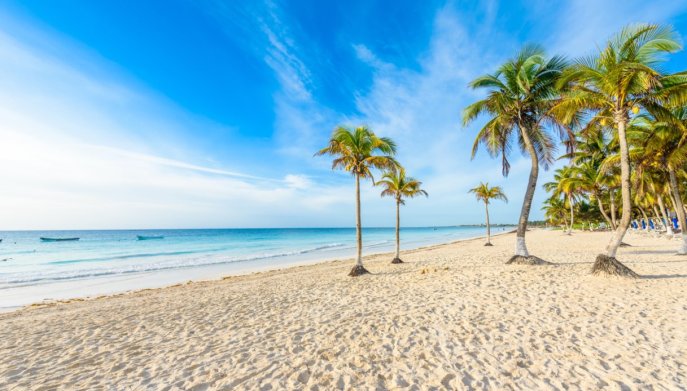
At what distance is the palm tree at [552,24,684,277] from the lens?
26.1ft

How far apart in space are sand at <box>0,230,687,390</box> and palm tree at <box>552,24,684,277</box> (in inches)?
52.0

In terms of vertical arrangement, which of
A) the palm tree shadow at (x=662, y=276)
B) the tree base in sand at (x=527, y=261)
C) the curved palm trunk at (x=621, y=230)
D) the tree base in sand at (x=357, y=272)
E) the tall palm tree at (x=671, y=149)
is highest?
the tall palm tree at (x=671, y=149)

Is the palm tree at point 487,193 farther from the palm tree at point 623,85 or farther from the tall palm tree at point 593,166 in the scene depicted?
the palm tree at point 623,85

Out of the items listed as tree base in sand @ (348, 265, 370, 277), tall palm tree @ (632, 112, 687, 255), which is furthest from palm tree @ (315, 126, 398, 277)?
tall palm tree @ (632, 112, 687, 255)

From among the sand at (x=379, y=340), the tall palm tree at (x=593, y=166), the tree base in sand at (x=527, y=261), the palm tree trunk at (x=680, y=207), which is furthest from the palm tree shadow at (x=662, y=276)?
the tall palm tree at (x=593, y=166)

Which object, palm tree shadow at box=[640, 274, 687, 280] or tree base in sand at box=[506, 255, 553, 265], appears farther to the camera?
tree base in sand at box=[506, 255, 553, 265]

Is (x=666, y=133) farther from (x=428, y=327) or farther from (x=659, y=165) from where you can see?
(x=428, y=327)

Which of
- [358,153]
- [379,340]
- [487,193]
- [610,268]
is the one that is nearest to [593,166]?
[487,193]

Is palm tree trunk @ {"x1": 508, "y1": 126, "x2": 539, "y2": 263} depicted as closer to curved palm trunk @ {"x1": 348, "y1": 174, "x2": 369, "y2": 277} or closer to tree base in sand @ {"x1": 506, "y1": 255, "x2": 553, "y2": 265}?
tree base in sand @ {"x1": 506, "y1": 255, "x2": 553, "y2": 265}

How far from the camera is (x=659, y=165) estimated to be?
13.7 metres

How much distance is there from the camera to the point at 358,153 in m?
11.7

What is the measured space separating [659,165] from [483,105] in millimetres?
9907

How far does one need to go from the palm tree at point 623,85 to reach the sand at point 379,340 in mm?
1321

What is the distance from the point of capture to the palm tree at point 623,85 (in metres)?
7.95
